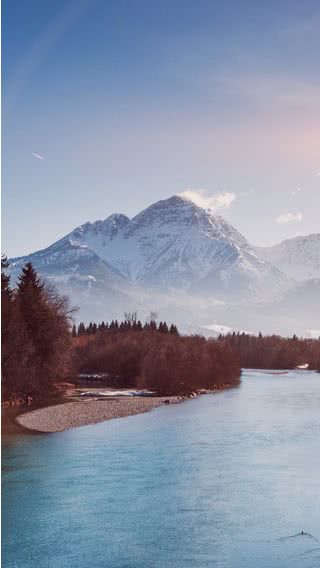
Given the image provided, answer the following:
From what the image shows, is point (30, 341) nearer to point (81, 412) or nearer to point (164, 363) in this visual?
point (81, 412)

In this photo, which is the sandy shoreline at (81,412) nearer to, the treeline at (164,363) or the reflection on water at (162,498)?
the reflection on water at (162,498)

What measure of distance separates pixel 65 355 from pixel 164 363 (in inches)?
677

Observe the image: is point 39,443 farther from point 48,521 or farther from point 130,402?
point 130,402

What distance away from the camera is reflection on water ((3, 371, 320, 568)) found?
20.2 meters

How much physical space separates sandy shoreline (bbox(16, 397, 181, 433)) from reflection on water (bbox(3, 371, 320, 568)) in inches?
112

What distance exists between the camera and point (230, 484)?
2903cm

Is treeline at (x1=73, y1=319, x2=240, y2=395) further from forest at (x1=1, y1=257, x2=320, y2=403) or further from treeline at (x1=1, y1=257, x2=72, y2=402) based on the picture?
treeline at (x1=1, y1=257, x2=72, y2=402)

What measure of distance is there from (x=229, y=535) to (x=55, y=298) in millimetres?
61955

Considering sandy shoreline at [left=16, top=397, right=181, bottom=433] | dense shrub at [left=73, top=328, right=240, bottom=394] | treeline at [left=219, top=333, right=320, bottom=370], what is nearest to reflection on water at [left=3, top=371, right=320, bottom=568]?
sandy shoreline at [left=16, top=397, right=181, bottom=433]

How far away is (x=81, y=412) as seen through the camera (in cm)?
5569

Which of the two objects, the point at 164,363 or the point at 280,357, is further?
the point at 280,357

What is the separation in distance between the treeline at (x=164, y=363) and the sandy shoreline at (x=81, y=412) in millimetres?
14593

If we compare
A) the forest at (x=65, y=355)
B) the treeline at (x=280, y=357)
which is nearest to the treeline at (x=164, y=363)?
the forest at (x=65, y=355)

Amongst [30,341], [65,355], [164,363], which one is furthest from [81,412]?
[164,363]
